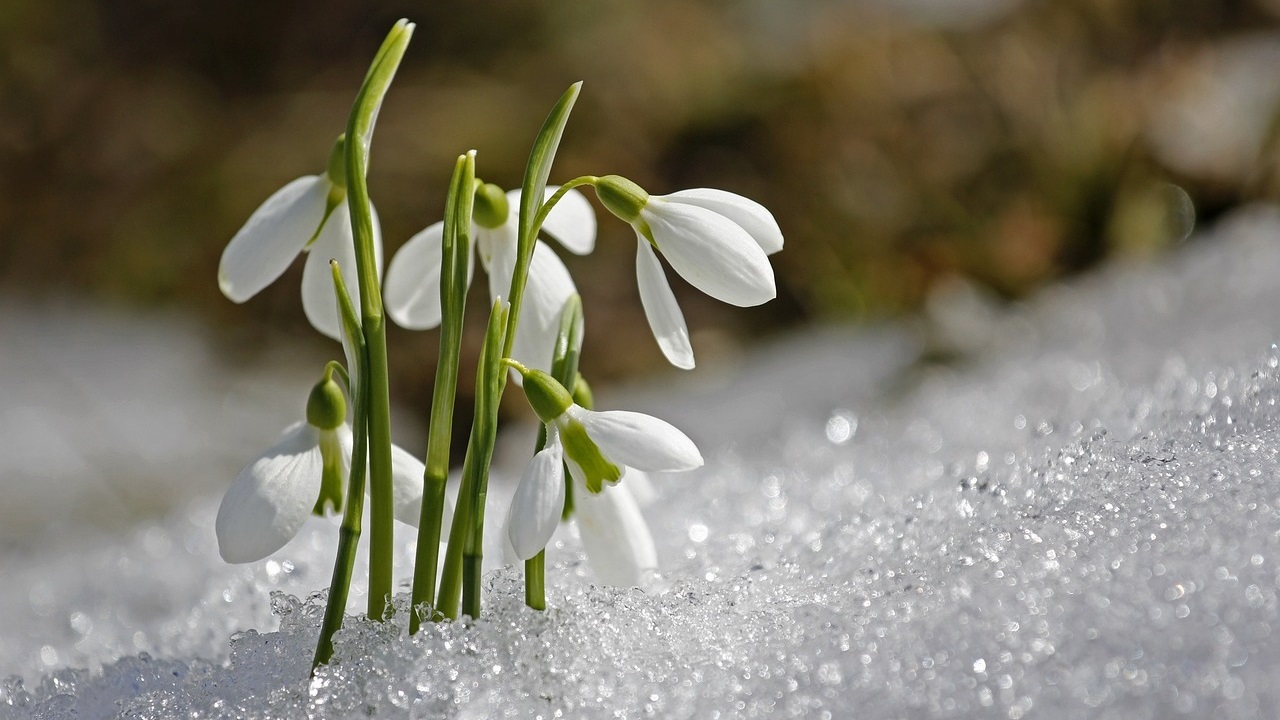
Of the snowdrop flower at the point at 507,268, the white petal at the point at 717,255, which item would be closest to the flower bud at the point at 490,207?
the snowdrop flower at the point at 507,268

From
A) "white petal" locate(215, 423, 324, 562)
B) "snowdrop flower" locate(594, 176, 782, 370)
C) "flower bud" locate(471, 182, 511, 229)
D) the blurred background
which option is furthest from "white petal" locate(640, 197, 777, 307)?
the blurred background

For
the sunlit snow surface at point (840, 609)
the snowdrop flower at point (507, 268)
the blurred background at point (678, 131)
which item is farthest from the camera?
the blurred background at point (678, 131)

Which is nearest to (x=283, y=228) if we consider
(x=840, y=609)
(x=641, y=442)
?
(x=641, y=442)

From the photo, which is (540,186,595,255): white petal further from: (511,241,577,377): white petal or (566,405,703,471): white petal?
(566,405,703,471): white petal

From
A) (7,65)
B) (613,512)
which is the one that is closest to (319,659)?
(613,512)

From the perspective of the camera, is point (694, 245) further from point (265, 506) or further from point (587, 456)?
point (265, 506)

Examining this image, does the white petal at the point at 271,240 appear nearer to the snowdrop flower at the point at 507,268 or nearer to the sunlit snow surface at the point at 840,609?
the snowdrop flower at the point at 507,268
